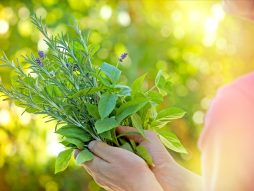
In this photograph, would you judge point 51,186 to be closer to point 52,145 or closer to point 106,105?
point 52,145

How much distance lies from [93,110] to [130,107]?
0.23ft

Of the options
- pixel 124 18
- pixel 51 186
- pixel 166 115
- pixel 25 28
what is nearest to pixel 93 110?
pixel 166 115

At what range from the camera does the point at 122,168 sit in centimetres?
138

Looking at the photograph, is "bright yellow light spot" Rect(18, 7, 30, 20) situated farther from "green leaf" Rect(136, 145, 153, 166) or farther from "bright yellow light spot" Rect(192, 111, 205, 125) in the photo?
"green leaf" Rect(136, 145, 153, 166)

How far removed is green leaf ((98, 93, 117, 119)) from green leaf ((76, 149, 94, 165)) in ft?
0.28

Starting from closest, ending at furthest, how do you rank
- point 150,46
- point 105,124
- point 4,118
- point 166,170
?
point 105,124, point 166,170, point 150,46, point 4,118

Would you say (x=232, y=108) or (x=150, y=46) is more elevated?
(x=150, y=46)

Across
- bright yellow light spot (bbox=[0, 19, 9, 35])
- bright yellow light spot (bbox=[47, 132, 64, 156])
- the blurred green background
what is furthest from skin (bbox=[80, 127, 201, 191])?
bright yellow light spot (bbox=[0, 19, 9, 35])

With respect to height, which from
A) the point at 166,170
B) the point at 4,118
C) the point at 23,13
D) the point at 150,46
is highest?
the point at 23,13

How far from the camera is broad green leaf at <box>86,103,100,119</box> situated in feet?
4.58

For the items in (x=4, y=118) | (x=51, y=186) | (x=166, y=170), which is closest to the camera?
(x=166, y=170)

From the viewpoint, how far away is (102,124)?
1.37 m

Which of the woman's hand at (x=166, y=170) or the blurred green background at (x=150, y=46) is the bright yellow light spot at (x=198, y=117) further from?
the woman's hand at (x=166, y=170)

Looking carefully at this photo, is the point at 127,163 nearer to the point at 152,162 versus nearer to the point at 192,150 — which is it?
the point at 152,162
